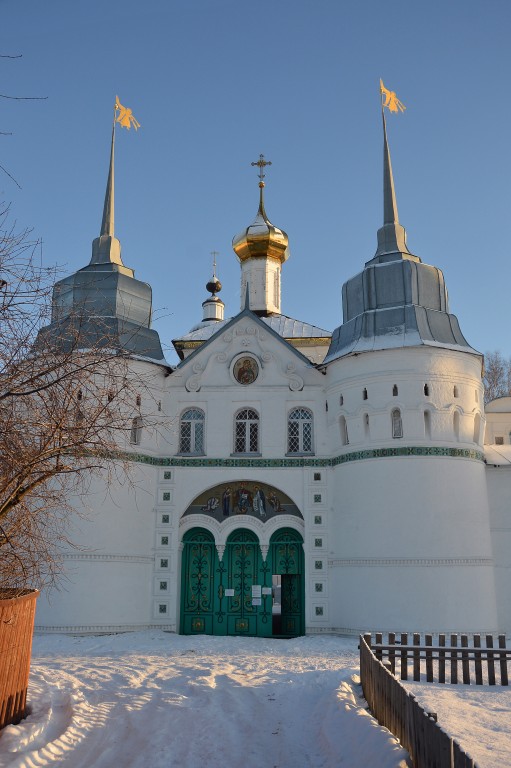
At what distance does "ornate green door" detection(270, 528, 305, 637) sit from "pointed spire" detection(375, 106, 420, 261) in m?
7.57

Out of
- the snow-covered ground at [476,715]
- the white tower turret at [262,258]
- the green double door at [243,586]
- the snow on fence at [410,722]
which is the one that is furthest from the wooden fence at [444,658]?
the white tower turret at [262,258]

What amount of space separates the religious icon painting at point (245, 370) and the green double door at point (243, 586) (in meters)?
3.83

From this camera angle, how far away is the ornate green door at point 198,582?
17484 mm

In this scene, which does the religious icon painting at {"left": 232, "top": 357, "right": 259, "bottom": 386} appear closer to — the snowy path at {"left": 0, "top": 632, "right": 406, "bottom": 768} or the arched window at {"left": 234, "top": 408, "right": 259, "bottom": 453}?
the arched window at {"left": 234, "top": 408, "right": 259, "bottom": 453}

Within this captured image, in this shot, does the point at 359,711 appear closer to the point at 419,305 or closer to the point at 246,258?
the point at 419,305

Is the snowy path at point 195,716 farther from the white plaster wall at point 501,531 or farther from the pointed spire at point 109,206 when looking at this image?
the pointed spire at point 109,206

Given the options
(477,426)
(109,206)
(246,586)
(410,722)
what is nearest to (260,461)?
(246,586)

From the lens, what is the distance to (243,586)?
57.9ft

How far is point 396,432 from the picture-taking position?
17094 mm

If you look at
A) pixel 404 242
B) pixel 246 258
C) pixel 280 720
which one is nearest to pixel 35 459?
pixel 280 720

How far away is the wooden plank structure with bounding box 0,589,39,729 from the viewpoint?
747cm

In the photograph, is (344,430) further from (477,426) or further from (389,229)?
(389,229)

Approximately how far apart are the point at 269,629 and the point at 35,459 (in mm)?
12082

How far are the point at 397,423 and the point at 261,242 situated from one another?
10003 millimetres
